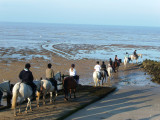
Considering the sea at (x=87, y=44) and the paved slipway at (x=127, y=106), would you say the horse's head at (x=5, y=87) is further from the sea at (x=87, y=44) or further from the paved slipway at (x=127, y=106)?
the sea at (x=87, y=44)

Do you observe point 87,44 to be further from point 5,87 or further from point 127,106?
point 5,87

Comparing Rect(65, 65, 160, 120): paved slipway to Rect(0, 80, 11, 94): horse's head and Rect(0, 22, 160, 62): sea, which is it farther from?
Rect(0, 22, 160, 62): sea

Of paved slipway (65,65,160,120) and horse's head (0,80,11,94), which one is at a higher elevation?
horse's head (0,80,11,94)

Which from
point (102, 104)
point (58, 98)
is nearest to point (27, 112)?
point (58, 98)

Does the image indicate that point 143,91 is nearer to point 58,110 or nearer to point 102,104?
point 102,104

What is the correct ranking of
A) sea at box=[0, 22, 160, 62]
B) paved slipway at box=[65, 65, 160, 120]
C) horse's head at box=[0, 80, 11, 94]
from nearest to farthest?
paved slipway at box=[65, 65, 160, 120], horse's head at box=[0, 80, 11, 94], sea at box=[0, 22, 160, 62]

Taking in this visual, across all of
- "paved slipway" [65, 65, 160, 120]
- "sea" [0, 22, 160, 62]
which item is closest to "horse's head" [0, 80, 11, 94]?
"paved slipway" [65, 65, 160, 120]

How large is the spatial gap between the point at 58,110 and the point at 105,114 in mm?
2406

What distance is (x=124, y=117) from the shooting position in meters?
11.4

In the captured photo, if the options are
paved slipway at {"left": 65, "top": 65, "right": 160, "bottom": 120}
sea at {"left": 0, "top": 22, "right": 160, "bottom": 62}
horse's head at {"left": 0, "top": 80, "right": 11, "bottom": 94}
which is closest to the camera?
paved slipway at {"left": 65, "top": 65, "right": 160, "bottom": 120}

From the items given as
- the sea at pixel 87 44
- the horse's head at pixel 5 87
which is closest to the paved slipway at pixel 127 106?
the horse's head at pixel 5 87

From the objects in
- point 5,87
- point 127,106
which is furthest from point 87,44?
point 5,87

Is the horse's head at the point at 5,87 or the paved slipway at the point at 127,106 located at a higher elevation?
the horse's head at the point at 5,87

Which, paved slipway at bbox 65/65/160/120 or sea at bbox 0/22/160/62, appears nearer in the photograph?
paved slipway at bbox 65/65/160/120
